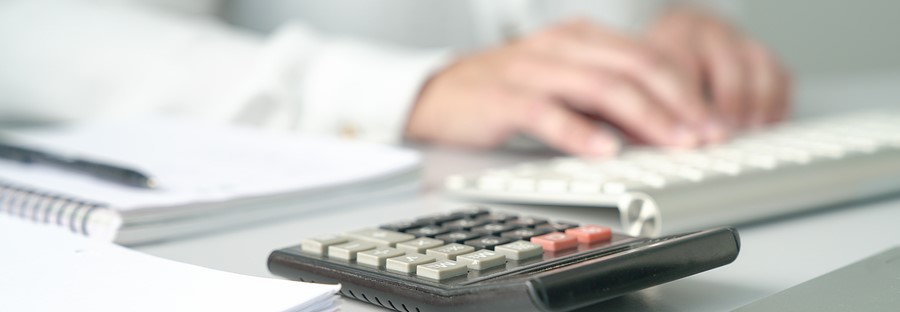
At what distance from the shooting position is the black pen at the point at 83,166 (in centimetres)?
45

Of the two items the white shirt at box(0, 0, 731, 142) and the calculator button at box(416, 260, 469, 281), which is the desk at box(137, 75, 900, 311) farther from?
the white shirt at box(0, 0, 731, 142)

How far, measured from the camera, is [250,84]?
2.52ft

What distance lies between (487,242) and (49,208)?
21 cm

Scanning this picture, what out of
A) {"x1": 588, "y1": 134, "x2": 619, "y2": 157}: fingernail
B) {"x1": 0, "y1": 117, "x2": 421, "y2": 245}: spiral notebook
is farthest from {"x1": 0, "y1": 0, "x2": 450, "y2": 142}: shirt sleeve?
{"x1": 588, "y1": 134, "x2": 619, "y2": 157}: fingernail

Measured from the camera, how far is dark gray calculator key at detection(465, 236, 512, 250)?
1.03 ft

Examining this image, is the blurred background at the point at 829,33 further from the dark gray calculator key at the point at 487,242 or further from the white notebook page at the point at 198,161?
the dark gray calculator key at the point at 487,242

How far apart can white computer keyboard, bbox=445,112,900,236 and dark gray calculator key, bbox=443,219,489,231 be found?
0.27 feet

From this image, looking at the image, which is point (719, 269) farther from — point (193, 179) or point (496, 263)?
point (193, 179)

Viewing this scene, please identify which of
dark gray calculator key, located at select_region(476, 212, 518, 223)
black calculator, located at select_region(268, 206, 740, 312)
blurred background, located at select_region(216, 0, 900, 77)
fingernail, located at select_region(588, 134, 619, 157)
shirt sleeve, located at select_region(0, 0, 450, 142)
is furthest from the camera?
blurred background, located at select_region(216, 0, 900, 77)

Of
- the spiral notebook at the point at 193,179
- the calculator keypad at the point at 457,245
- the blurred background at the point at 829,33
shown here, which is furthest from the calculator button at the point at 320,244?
the blurred background at the point at 829,33

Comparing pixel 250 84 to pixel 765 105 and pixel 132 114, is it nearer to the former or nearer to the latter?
pixel 132 114

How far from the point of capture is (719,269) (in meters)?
0.34

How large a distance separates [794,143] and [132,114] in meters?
0.57

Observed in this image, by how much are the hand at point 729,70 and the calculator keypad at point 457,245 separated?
470mm
